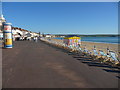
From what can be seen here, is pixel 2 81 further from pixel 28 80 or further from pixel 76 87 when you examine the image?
pixel 76 87

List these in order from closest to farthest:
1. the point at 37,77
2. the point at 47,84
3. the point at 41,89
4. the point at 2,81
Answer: the point at 41,89 → the point at 47,84 → the point at 2,81 → the point at 37,77

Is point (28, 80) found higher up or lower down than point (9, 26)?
lower down

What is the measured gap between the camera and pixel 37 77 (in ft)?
17.5

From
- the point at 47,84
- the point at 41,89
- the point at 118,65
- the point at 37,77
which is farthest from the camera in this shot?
the point at 118,65

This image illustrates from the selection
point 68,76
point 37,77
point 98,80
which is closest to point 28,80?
point 37,77

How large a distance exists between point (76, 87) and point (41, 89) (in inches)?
44.3

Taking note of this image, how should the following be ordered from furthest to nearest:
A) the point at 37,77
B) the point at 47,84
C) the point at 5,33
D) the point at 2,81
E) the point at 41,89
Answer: the point at 5,33 → the point at 37,77 → the point at 2,81 → the point at 47,84 → the point at 41,89

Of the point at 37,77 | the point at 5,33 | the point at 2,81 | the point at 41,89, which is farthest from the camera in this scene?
the point at 5,33

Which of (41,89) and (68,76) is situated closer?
(41,89)

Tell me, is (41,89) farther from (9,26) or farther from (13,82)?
(9,26)

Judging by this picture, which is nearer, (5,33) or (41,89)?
(41,89)

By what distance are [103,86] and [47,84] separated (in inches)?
73.9

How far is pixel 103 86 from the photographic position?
14.6ft

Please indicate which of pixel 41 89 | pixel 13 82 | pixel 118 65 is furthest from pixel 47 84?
pixel 118 65
